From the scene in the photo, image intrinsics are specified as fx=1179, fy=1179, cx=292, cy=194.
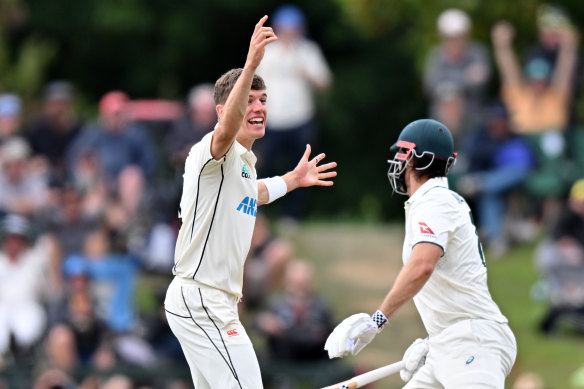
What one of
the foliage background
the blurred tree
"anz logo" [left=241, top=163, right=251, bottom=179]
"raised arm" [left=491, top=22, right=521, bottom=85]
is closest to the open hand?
"anz logo" [left=241, top=163, right=251, bottom=179]

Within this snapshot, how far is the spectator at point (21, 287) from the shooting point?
1334 cm

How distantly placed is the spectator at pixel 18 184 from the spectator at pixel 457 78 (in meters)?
5.32

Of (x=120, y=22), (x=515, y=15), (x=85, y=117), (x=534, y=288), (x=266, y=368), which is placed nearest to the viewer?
(x=266, y=368)

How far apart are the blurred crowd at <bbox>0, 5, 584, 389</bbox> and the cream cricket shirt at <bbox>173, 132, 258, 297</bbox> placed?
19.0 ft

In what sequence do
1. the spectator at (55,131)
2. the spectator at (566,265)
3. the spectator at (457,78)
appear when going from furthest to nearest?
the spectator at (55,131) < the spectator at (457,78) < the spectator at (566,265)

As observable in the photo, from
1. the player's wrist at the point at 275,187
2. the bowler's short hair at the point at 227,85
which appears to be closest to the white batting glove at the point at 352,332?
the player's wrist at the point at 275,187

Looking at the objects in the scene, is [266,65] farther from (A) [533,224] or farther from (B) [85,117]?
(B) [85,117]

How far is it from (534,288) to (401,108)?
27.3 ft

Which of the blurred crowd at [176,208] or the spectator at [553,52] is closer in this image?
the blurred crowd at [176,208]

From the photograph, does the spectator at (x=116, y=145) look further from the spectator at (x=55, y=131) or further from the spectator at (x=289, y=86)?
the spectator at (x=289, y=86)

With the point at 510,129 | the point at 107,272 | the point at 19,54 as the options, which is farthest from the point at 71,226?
the point at 19,54

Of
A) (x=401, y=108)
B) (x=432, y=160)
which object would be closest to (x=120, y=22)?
(x=401, y=108)

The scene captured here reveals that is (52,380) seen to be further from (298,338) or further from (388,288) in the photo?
(388,288)

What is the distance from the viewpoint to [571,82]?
15.8 metres
